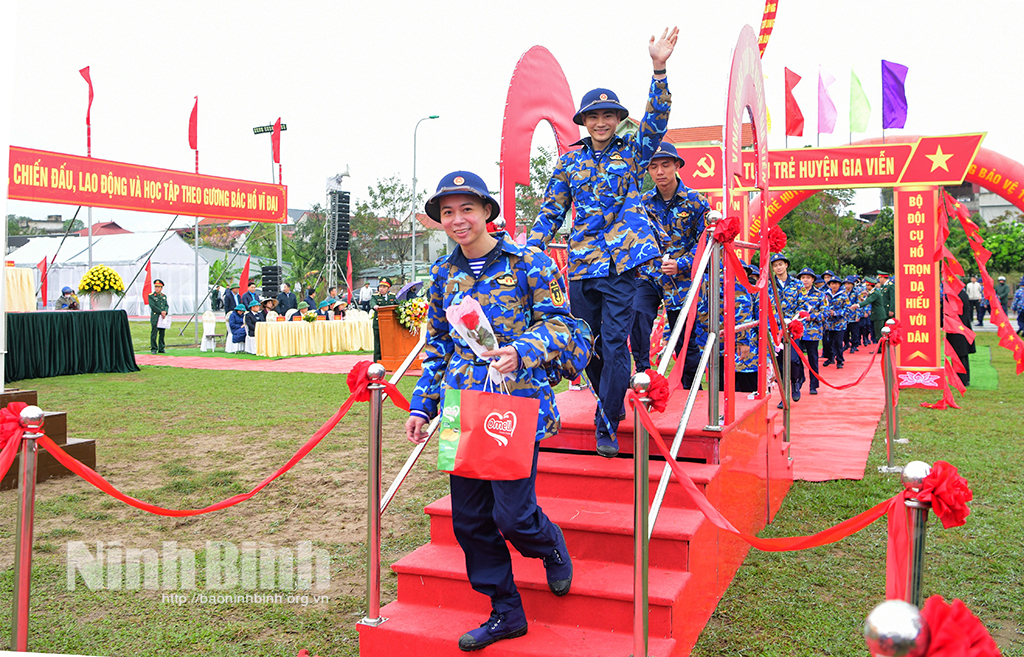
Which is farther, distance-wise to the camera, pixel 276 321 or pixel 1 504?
Result: pixel 276 321

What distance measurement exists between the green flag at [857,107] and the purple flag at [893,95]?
1.54 meters

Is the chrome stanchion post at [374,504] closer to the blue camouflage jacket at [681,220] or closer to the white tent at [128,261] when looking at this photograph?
the blue camouflage jacket at [681,220]

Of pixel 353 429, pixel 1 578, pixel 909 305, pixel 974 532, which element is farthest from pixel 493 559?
pixel 909 305

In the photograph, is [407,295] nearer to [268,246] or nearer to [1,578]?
[1,578]

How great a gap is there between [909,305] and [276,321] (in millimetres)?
12194

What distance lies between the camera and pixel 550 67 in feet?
16.6

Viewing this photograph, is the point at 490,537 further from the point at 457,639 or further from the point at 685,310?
the point at 685,310

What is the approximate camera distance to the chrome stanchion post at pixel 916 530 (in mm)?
1767

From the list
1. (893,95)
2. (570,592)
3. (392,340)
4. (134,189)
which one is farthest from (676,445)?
(134,189)

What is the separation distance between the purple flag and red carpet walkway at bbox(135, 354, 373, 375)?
9.37m

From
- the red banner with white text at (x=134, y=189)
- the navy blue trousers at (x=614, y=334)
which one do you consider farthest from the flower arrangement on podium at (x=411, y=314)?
the navy blue trousers at (x=614, y=334)

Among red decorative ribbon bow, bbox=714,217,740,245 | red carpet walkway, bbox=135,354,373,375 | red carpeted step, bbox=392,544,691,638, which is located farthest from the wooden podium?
red carpeted step, bbox=392,544,691,638

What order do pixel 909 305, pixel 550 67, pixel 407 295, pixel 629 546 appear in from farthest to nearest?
1. pixel 407 295
2. pixel 909 305
3. pixel 550 67
4. pixel 629 546

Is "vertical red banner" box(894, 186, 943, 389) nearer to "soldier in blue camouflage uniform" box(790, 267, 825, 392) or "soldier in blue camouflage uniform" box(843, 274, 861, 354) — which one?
"soldier in blue camouflage uniform" box(790, 267, 825, 392)
